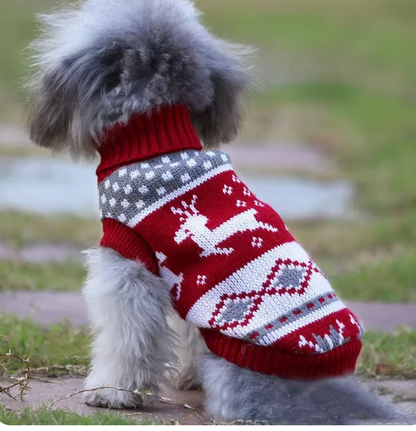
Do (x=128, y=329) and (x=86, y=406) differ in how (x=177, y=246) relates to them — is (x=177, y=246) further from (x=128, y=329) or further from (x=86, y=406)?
(x=86, y=406)

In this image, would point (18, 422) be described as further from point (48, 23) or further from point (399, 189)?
point (399, 189)

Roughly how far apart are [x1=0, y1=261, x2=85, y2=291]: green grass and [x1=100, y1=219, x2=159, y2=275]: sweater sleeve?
7.72 ft

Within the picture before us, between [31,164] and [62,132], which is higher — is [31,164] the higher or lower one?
the higher one

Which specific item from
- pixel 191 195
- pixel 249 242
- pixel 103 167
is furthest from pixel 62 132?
pixel 249 242

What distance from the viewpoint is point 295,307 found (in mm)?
3029

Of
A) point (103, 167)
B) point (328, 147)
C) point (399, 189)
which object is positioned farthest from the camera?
point (328, 147)

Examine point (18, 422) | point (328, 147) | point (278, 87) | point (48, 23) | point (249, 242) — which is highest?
point (278, 87)

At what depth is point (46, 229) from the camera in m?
7.31

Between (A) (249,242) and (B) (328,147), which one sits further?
(B) (328,147)

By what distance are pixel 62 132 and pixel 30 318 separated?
1508mm

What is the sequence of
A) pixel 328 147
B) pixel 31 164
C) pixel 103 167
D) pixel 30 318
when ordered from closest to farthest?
pixel 103 167
pixel 30 318
pixel 31 164
pixel 328 147

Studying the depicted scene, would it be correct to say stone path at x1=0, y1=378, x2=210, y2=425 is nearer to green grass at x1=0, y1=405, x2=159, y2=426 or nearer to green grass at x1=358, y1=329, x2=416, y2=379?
green grass at x1=0, y1=405, x2=159, y2=426

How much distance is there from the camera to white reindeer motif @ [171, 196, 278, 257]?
10.3ft

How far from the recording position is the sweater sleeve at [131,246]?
3.28m
